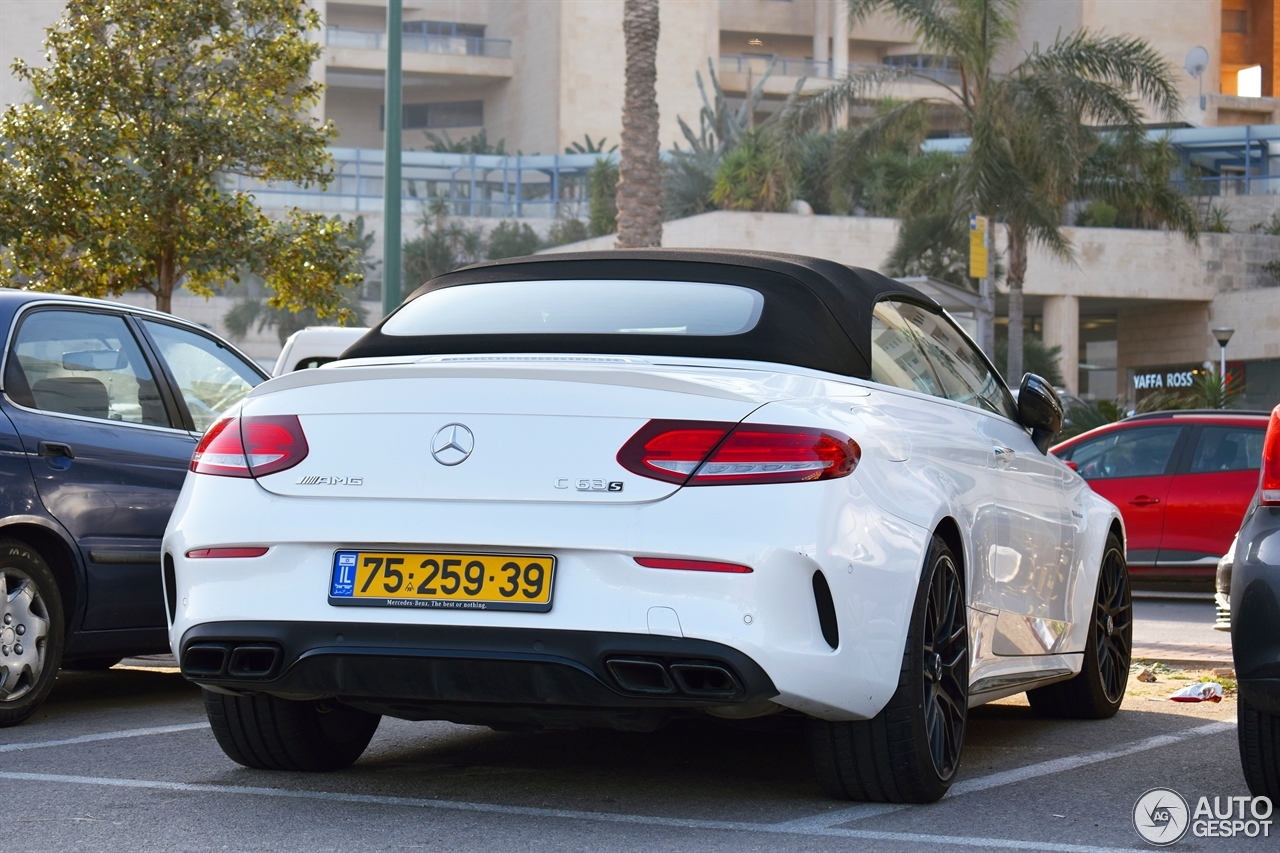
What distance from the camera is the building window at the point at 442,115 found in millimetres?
86000

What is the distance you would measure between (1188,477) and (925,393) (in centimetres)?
954

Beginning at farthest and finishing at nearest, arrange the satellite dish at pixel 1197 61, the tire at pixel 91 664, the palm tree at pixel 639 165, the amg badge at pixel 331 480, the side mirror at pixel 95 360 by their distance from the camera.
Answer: the satellite dish at pixel 1197 61 → the palm tree at pixel 639 165 → the tire at pixel 91 664 → the side mirror at pixel 95 360 → the amg badge at pixel 331 480

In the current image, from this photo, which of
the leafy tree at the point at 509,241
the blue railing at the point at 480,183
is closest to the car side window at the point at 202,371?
the leafy tree at the point at 509,241

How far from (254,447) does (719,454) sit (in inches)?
49.0

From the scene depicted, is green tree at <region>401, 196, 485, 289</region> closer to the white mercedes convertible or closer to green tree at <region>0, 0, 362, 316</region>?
green tree at <region>0, 0, 362, 316</region>

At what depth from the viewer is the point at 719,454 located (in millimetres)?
4109

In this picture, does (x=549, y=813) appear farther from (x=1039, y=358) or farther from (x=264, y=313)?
(x=264, y=313)

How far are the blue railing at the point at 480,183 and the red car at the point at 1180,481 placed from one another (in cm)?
4955

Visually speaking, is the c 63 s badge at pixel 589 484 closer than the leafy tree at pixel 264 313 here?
Yes

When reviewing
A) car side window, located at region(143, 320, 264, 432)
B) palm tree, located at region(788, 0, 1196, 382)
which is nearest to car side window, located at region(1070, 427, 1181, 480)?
car side window, located at region(143, 320, 264, 432)

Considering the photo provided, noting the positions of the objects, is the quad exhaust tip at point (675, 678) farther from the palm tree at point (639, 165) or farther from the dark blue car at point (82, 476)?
the palm tree at point (639, 165)

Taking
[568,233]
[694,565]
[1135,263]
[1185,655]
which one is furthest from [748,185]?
[694,565]

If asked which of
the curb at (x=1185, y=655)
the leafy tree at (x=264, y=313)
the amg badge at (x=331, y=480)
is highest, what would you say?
the leafy tree at (x=264, y=313)

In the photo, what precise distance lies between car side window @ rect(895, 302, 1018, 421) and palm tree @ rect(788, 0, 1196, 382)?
78.4 ft
